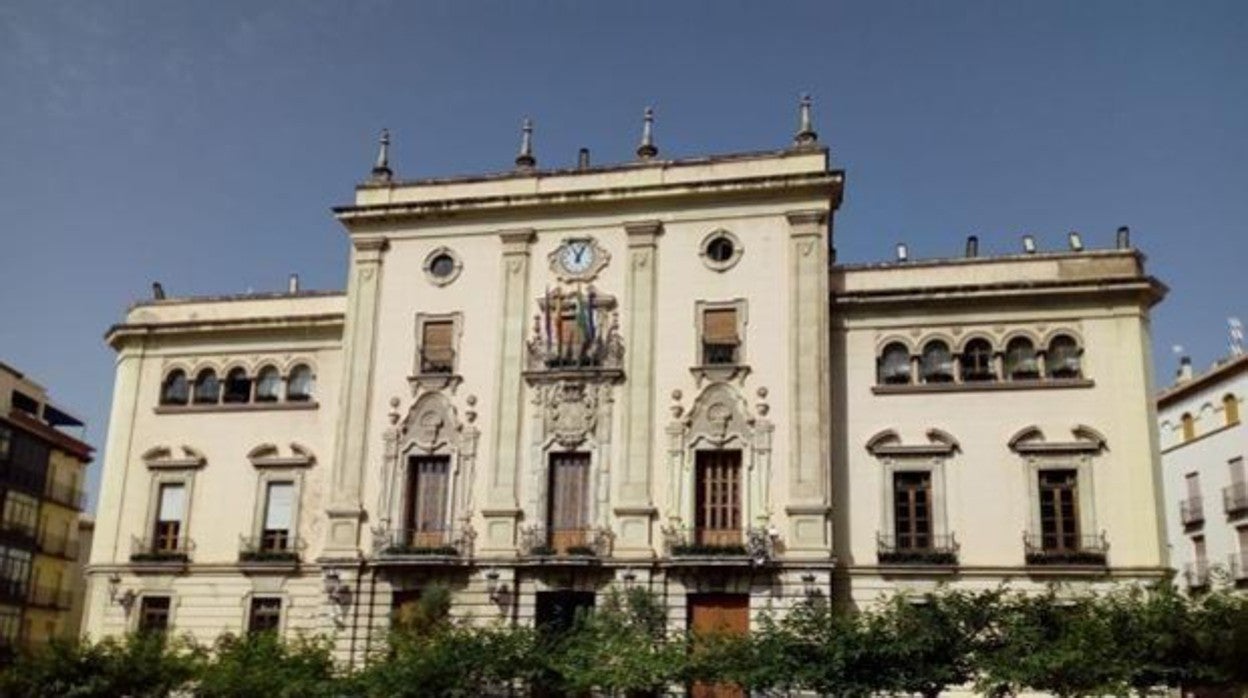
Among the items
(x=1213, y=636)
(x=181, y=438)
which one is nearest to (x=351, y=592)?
(x=181, y=438)

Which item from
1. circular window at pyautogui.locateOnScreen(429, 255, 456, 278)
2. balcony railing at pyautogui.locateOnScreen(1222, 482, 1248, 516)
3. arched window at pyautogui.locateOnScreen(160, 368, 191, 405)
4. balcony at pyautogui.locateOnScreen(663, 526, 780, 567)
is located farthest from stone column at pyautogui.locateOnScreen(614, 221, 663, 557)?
balcony railing at pyautogui.locateOnScreen(1222, 482, 1248, 516)

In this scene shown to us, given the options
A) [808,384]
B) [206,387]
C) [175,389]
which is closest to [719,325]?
[808,384]

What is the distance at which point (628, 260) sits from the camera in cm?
3103

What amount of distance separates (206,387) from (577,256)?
11145 mm

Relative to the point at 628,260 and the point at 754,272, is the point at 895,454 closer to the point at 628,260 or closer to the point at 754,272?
the point at 754,272

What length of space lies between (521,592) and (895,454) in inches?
364

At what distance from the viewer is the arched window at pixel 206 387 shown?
111ft

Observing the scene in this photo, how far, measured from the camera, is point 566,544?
2909cm

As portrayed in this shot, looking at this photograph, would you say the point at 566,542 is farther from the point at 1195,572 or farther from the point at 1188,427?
the point at 1188,427

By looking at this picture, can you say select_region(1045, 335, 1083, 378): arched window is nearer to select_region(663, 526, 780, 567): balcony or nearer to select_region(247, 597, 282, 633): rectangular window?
select_region(663, 526, 780, 567): balcony

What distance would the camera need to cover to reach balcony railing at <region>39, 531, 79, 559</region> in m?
48.6

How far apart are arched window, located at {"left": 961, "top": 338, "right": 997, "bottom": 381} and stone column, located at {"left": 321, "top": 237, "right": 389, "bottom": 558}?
48.2 feet

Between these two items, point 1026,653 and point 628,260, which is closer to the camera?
point 1026,653

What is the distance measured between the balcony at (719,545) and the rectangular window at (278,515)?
33.5ft
